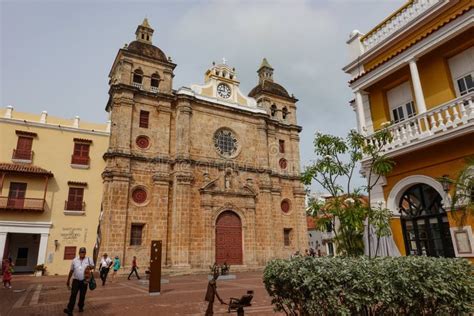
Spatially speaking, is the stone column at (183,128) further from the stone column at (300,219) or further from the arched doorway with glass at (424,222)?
the arched doorway with glass at (424,222)

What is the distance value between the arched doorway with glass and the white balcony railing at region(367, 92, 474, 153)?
4.75 feet

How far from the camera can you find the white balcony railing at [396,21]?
29.9 feet

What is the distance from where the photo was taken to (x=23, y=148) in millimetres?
19594

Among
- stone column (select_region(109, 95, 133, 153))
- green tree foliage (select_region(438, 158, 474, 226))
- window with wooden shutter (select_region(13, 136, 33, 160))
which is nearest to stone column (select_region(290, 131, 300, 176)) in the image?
stone column (select_region(109, 95, 133, 153))

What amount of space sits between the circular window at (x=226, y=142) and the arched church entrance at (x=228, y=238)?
4966mm

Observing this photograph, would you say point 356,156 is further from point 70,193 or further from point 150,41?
point 150,41

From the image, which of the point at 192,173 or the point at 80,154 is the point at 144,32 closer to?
the point at 80,154

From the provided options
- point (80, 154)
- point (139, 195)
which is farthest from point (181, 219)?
point (80, 154)

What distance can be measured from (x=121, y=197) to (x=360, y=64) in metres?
15.7

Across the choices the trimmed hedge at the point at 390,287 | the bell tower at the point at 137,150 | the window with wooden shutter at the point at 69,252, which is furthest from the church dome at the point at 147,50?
the trimmed hedge at the point at 390,287

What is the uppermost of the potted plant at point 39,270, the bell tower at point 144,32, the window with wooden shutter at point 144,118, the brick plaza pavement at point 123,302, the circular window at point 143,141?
the bell tower at point 144,32

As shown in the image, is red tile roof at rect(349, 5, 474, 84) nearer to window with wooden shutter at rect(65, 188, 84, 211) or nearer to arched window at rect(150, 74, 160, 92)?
arched window at rect(150, 74, 160, 92)

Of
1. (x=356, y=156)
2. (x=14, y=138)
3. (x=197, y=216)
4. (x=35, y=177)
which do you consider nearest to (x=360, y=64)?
(x=356, y=156)

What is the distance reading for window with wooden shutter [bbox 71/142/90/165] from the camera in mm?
20656
